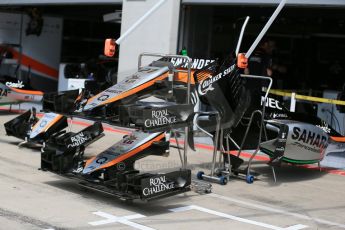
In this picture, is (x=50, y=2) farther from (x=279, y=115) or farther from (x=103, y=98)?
(x=103, y=98)

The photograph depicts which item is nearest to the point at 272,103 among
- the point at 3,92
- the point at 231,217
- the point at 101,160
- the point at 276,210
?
the point at 276,210

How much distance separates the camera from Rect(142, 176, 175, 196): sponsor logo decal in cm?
635

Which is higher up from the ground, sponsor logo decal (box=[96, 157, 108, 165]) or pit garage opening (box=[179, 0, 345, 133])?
pit garage opening (box=[179, 0, 345, 133])

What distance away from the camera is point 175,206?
6.86 metres

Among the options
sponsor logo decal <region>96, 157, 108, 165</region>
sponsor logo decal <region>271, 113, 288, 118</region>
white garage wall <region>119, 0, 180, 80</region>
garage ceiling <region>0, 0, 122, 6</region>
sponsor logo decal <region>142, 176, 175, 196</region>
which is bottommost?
sponsor logo decal <region>142, 176, 175, 196</region>

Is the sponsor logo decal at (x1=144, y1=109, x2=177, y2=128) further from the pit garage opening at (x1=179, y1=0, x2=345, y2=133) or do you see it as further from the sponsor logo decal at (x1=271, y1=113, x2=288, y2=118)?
the pit garage opening at (x1=179, y1=0, x2=345, y2=133)

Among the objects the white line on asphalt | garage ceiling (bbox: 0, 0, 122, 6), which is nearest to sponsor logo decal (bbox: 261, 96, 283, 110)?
the white line on asphalt

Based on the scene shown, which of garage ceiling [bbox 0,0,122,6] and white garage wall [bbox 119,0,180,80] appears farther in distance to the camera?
garage ceiling [bbox 0,0,122,6]

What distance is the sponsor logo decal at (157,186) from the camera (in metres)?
6.35

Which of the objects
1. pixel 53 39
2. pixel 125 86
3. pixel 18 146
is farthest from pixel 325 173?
pixel 53 39

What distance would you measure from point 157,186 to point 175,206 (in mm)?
524

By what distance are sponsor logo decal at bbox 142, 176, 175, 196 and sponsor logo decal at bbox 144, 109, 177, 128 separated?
0.59m

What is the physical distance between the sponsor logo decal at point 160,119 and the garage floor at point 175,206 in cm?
97

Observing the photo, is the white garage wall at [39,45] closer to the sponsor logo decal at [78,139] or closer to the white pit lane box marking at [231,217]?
the sponsor logo decal at [78,139]
